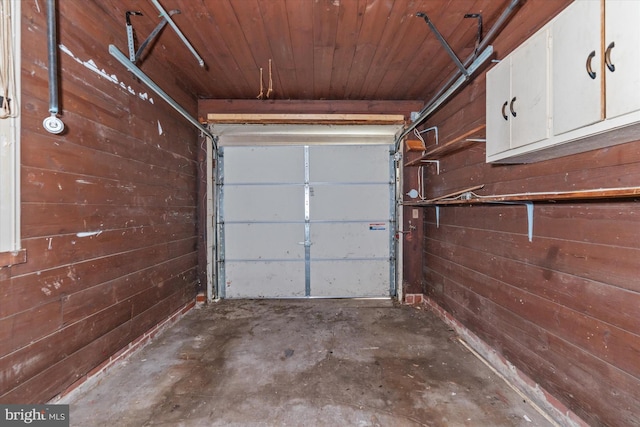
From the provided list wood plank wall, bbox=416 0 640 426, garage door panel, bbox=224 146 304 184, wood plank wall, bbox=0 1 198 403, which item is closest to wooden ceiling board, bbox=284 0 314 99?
garage door panel, bbox=224 146 304 184

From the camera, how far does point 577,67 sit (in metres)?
1.11

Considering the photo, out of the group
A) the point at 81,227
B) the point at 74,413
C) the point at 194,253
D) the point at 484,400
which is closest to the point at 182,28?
the point at 81,227

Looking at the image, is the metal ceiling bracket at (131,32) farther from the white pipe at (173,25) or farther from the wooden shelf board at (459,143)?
the wooden shelf board at (459,143)

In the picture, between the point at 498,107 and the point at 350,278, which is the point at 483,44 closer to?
the point at 498,107

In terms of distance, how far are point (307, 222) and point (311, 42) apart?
2001mm

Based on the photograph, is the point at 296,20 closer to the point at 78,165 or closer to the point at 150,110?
the point at 150,110

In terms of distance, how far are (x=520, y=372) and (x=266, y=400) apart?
1.68 metres

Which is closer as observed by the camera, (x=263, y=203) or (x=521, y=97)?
(x=521, y=97)

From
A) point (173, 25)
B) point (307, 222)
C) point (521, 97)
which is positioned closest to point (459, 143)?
point (521, 97)

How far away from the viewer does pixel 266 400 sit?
1.68 m

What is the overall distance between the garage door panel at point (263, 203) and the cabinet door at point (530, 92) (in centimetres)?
240

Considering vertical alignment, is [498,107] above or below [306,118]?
below

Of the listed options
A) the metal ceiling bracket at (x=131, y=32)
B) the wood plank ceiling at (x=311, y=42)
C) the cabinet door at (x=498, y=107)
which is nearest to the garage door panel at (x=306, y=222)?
the wood plank ceiling at (x=311, y=42)

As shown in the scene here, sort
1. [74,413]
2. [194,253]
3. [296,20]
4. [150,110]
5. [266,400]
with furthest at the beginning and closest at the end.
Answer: [194,253] → [150,110] → [296,20] → [266,400] → [74,413]
